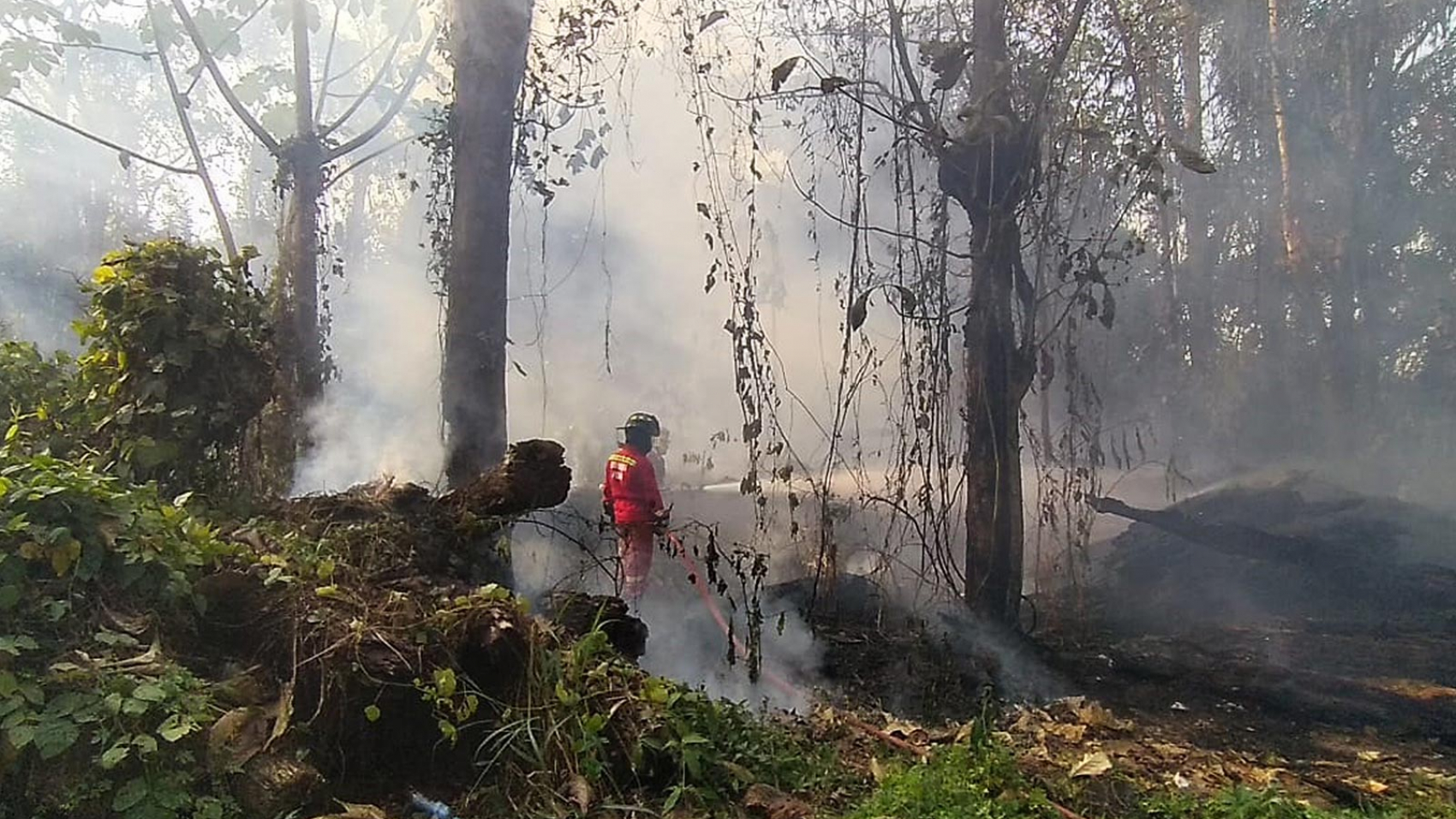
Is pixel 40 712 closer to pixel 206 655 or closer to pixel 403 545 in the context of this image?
pixel 206 655

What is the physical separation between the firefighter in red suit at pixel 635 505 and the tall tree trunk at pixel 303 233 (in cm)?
342

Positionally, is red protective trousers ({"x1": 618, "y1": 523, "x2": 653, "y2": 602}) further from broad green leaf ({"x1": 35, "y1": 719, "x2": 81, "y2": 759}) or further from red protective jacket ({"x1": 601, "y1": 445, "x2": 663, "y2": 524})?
broad green leaf ({"x1": 35, "y1": 719, "x2": 81, "y2": 759})

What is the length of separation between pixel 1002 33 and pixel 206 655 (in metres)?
5.52

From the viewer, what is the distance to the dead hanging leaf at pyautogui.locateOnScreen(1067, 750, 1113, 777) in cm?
366

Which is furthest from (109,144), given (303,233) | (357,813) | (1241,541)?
(1241,541)

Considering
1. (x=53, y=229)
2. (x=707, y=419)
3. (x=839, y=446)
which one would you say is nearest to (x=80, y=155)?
(x=53, y=229)

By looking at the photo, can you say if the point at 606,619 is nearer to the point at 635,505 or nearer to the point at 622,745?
the point at 622,745

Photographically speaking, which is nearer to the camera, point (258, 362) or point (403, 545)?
point (403, 545)

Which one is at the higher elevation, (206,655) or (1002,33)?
(1002,33)

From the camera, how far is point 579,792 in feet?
10.6

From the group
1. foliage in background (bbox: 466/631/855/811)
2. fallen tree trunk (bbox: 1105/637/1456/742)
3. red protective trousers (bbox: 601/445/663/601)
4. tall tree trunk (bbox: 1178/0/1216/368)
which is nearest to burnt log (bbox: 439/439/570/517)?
red protective trousers (bbox: 601/445/663/601)

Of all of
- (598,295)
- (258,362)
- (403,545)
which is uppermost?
(598,295)

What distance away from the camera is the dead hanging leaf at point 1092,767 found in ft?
12.0

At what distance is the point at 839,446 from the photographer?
6.43m
